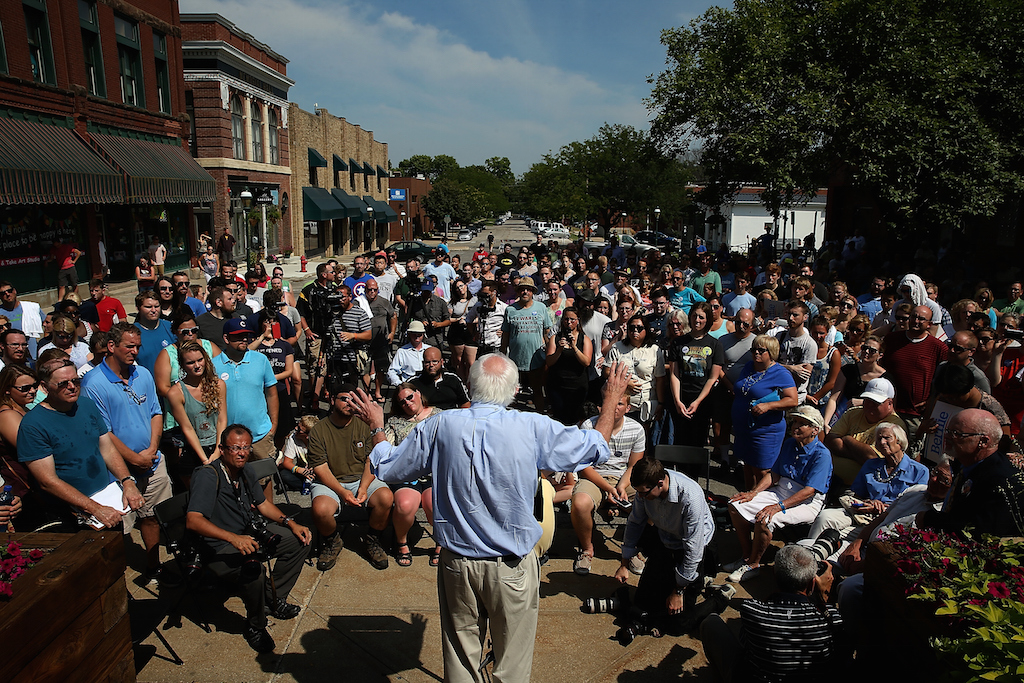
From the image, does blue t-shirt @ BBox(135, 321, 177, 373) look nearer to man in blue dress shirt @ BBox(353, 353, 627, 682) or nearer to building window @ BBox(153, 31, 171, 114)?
man in blue dress shirt @ BBox(353, 353, 627, 682)

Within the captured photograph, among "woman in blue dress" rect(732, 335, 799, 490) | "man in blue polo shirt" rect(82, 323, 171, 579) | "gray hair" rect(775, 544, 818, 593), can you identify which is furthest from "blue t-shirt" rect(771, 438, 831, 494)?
"man in blue polo shirt" rect(82, 323, 171, 579)

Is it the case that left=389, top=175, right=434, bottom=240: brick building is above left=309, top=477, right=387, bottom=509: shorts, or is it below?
above

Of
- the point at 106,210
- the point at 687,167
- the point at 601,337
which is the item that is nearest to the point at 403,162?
the point at 687,167

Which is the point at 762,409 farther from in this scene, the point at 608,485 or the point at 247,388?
the point at 247,388

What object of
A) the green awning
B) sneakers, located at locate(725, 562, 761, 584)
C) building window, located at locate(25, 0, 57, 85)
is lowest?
sneakers, located at locate(725, 562, 761, 584)

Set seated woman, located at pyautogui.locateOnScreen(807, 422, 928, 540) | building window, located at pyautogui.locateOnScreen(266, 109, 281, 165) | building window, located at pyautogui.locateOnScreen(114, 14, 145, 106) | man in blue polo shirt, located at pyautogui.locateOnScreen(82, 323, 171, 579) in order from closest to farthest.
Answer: seated woman, located at pyautogui.locateOnScreen(807, 422, 928, 540), man in blue polo shirt, located at pyautogui.locateOnScreen(82, 323, 171, 579), building window, located at pyautogui.locateOnScreen(114, 14, 145, 106), building window, located at pyautogui.locateOnScreen(266, 109, 281, 165)

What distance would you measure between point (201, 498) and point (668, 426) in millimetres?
4365

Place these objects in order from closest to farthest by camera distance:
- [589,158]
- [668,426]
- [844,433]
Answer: [844,433] → [668,426] → [589,158]

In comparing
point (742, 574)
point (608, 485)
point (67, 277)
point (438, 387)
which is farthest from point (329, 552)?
point (67, 277)

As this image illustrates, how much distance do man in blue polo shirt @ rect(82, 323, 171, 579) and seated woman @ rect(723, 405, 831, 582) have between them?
432 centimetres

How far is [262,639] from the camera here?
427 centimetres

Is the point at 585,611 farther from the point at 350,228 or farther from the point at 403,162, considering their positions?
the point at 403,162

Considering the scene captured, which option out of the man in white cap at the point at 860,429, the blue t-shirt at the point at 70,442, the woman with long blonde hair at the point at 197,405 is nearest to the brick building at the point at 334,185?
the woman with long blonde hair at the point at 197,405

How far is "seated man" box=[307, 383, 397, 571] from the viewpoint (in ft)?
17.5
